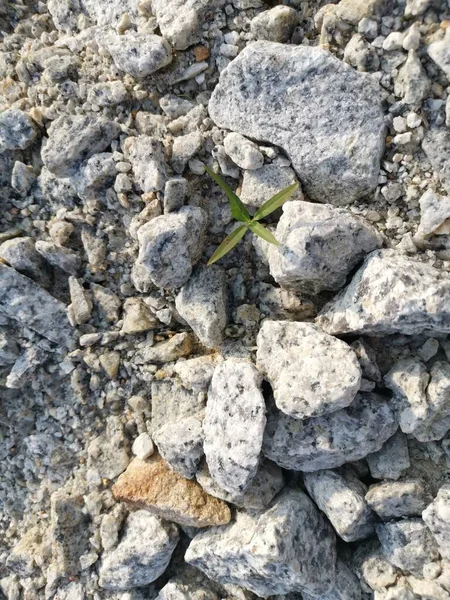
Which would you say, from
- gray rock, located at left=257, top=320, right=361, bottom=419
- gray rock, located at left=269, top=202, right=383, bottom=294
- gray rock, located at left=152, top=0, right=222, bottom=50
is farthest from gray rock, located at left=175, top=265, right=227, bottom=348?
gray rock, located at left=152, top=0, right=222, bottom=50

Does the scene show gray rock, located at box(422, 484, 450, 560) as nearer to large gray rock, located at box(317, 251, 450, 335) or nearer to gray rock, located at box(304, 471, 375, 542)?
gray rock, located at box(304, 471, 375, 542)

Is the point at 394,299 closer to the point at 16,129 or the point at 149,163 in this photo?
the point at 149,163

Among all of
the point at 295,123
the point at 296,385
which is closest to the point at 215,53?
the point at 295,123

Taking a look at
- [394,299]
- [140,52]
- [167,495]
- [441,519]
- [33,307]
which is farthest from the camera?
[33,307]

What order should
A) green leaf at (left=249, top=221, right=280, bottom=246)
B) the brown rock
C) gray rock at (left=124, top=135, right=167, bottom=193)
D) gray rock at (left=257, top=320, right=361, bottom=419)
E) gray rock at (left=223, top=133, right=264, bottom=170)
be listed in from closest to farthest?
gray rock at (left=257, top=320, right=361, bottom=419) → green leaf at (left=249, top=221, right=280, bottom=246) → gray rock at (left=223, top=133, right=264, bottom=170) → gray rock at (left=124, top=135, right=167, bottom=193) → the brown rock

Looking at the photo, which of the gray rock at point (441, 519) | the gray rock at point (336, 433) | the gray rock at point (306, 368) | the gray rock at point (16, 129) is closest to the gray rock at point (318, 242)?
the gray rock at point (306, 368)

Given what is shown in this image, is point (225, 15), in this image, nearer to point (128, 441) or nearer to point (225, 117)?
point (225, 117)

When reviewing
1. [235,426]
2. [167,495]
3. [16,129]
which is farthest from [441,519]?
[16,129]
